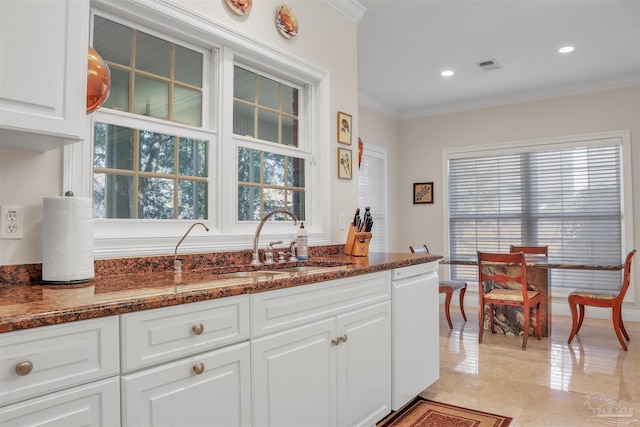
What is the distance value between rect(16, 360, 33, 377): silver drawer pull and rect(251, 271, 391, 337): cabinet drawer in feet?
2.39

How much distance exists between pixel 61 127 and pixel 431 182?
17.6 feet

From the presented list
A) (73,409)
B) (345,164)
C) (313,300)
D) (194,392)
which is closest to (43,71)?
(73,409)

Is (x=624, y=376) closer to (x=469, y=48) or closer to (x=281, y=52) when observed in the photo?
(x=469, y=48)

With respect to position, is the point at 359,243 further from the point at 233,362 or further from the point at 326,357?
the point at 233,362

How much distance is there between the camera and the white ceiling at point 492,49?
343cm

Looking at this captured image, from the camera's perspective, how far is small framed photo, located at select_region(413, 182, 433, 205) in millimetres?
6234

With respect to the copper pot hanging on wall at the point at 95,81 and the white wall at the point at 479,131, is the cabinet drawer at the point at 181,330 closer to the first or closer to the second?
the copper pot hanging on wall at the point at 95,81

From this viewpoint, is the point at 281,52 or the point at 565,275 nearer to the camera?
the point at 281,52

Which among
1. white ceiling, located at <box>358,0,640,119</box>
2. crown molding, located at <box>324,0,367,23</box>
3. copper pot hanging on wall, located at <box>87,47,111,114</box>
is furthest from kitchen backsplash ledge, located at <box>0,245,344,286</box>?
white ceiling, located at <box>358,0,640,119</box>

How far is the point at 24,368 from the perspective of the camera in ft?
3.41

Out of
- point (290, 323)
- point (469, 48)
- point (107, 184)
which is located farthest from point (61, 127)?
point (469, 48)

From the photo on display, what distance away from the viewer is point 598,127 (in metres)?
5.15

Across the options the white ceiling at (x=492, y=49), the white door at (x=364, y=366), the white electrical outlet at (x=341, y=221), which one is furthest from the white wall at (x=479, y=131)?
the white door at (x=364, y=366)

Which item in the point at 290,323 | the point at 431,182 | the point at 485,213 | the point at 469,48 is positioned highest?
the point at 469,48
